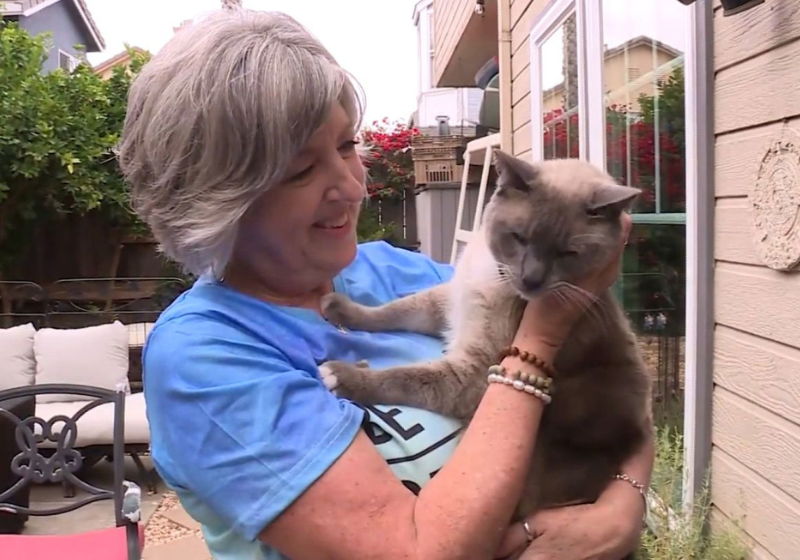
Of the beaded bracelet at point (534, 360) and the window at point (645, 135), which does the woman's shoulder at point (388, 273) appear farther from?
the window at point (645, 135)

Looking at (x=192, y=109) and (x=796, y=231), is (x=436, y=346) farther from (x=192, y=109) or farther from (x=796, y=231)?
(x=796, y=231)

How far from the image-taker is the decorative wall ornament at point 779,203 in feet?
5.85

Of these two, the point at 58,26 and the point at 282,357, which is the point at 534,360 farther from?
the point at 58,26

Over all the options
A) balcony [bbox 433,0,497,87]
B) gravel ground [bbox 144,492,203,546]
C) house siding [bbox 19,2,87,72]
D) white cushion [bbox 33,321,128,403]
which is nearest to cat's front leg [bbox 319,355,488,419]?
gravel ground [bbox 144,492,203,546]

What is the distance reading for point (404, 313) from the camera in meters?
1.67

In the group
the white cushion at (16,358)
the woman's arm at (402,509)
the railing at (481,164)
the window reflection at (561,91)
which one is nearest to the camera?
the woman's arm at (402,509)

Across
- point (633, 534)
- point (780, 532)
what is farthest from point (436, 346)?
point (780, 532)

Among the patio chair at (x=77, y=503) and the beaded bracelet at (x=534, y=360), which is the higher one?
the beaded bracelet at (x=534, y=360)

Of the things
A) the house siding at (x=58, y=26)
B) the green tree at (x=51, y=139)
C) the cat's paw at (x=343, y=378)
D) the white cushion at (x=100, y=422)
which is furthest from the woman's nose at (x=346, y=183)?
the house siding at (x=58, y=26)

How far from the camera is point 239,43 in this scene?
124 centimetres

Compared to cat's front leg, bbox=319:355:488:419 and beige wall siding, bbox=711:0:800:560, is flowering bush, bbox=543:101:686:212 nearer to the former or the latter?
beige wall siding, bbox=711:0:800:560

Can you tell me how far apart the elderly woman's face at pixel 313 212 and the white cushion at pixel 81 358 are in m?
4.26

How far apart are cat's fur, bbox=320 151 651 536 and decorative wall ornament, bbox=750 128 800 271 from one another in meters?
0.47

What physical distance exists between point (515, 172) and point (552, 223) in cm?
13
